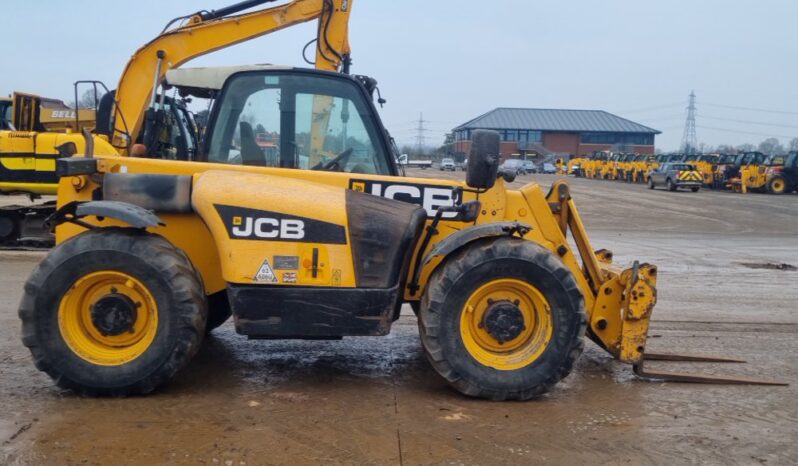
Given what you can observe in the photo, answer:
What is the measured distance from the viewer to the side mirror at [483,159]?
4.94 metres

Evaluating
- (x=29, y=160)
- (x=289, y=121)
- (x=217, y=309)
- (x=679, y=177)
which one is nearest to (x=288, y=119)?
(x=289, y=121)

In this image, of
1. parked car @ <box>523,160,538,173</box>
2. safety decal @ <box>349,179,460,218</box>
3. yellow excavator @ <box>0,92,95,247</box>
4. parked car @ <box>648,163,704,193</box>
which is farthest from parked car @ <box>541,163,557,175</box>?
safety decal @ <box>349,179,460,218</box>

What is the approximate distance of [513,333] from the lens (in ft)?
16.8

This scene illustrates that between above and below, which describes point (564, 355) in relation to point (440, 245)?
below

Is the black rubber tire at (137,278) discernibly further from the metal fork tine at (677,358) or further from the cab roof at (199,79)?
the metal fork tine at (677,358)

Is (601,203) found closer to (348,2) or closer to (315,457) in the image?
(348,2)

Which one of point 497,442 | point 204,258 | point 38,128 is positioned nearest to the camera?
point 497,442

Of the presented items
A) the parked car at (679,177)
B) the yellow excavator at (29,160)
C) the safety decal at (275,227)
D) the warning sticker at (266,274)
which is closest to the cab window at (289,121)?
the safety decal at (275,227)

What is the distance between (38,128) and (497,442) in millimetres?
12663

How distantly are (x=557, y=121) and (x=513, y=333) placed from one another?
297ft

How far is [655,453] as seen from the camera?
Answer: 4.33 metres

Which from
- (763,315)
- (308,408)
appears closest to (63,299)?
Result: (308,408)

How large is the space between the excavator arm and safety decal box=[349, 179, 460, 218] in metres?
3.34

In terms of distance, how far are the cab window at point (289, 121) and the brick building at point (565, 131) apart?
83112mm
